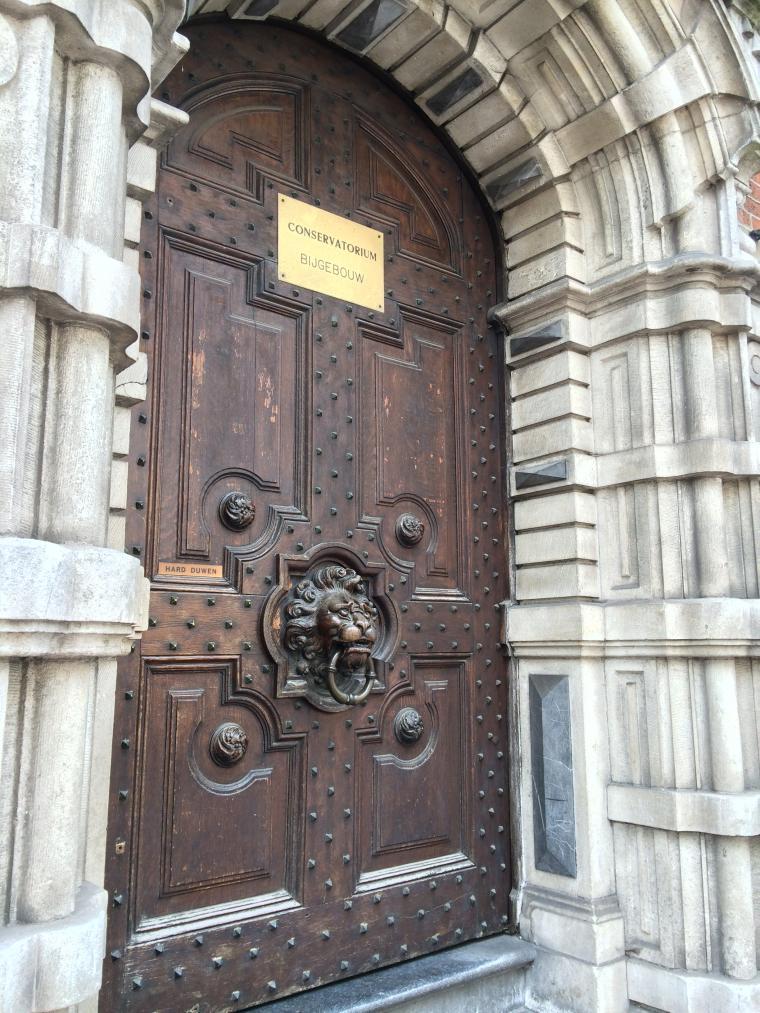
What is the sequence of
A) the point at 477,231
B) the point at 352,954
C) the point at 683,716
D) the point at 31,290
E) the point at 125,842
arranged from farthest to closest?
the point at 477,231 < the point at 683,716 < the point at 352,954 < the point at 125,842 < the point at 31,290

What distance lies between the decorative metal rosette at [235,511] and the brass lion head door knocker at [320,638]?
249mm

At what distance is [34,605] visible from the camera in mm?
1482

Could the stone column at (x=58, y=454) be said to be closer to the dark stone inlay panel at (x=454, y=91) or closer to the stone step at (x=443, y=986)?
the stone step at (x=443, y=986)

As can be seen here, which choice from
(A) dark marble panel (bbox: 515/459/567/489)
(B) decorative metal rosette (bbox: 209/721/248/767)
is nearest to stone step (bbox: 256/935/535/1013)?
(B) decorative metal rosette (bbox: 209/721/248/767)

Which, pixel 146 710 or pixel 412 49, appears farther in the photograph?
pixel 412 49

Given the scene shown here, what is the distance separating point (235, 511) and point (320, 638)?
0.50m

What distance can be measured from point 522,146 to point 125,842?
2.89 m

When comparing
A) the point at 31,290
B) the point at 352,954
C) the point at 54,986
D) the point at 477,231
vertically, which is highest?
the point at 477,231

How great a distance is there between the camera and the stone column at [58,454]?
1.50 meters

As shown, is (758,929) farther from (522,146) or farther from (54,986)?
(522,146)

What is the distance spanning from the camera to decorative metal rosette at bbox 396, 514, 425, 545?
3117mm

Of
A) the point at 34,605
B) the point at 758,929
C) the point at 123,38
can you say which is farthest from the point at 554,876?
the point at 123,38

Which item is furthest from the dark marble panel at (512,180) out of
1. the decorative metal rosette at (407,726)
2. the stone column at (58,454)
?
the decorative metal rosette at (407,726)

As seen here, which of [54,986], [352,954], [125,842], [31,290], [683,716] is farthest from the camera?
[683,716]
